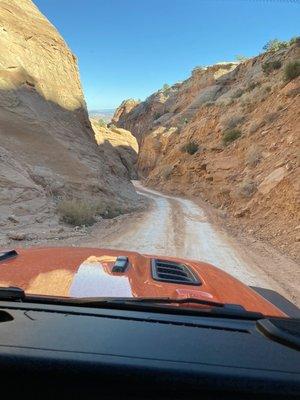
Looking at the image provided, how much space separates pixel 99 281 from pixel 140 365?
3.86 feet

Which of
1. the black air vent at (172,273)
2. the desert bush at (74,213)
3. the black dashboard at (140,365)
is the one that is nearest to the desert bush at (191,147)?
the desert bush at (74,213)

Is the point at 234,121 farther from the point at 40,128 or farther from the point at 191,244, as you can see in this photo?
the point at 191,244

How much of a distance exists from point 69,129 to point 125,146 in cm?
3046

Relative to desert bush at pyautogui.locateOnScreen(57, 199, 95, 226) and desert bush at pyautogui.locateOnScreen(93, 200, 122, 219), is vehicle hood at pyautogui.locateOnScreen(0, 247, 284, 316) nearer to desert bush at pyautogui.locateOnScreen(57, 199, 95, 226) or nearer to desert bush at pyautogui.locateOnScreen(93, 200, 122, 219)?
desert bush at pyautogui.locateOnScreen(57, 199, 95, 226)

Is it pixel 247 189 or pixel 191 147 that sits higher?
pixel 191 147

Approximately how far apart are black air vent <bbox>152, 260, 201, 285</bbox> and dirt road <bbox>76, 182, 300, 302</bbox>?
4.62 metres

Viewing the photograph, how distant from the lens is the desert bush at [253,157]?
22875 millimetres

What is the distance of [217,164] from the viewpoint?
94.8ft

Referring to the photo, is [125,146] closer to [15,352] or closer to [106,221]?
[106,221]

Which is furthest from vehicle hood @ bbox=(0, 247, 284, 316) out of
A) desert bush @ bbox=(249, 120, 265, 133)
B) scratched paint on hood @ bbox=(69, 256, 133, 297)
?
desert bush @ bbox=(249, 120, 265, 133)

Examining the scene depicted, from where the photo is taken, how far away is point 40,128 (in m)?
19.8

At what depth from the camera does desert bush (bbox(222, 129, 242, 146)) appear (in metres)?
29.4

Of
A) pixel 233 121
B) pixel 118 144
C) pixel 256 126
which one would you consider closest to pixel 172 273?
pixel 256 126

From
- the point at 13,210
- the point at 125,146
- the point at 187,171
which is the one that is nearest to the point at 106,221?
the point at 13,210
